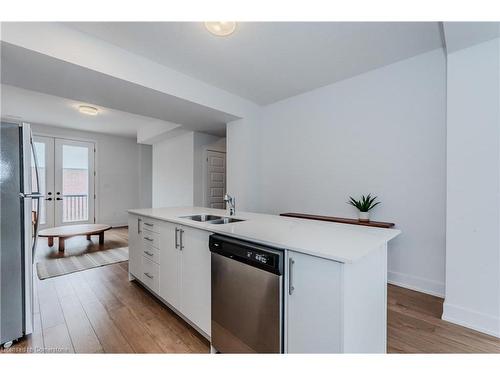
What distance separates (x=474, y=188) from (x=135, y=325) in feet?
9.71

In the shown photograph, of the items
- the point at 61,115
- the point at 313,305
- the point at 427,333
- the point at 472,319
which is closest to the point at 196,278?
the point at 313,305

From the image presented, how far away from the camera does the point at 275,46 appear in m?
2.22

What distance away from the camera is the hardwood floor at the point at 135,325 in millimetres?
1574

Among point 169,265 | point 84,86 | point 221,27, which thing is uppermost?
point 221,27

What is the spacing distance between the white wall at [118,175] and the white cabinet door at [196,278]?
5.44 m

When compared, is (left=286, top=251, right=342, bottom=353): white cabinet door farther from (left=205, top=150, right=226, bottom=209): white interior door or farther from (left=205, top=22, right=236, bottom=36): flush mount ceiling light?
(left=205, top=150, right=226, bottom=209): white interior door

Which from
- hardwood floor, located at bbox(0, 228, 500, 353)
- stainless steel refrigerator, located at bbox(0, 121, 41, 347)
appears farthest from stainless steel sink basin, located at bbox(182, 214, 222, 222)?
stainless steel refrigerator, located at bbox(0, 121, 41, 347)

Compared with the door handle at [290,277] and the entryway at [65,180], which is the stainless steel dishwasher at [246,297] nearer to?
the door handle at [290,277]

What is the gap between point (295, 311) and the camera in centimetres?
110

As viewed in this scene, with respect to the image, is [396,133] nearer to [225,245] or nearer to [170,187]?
[225,245]

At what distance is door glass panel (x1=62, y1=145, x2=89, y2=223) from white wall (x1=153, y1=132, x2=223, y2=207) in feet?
5.91

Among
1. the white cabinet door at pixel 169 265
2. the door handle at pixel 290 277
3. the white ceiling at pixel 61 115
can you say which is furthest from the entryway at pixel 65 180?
the door handle at pixel 290 277

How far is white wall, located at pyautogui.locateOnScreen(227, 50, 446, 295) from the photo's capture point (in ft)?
7.69

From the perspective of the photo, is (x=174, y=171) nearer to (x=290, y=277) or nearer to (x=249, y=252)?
(x=249, y=252)
